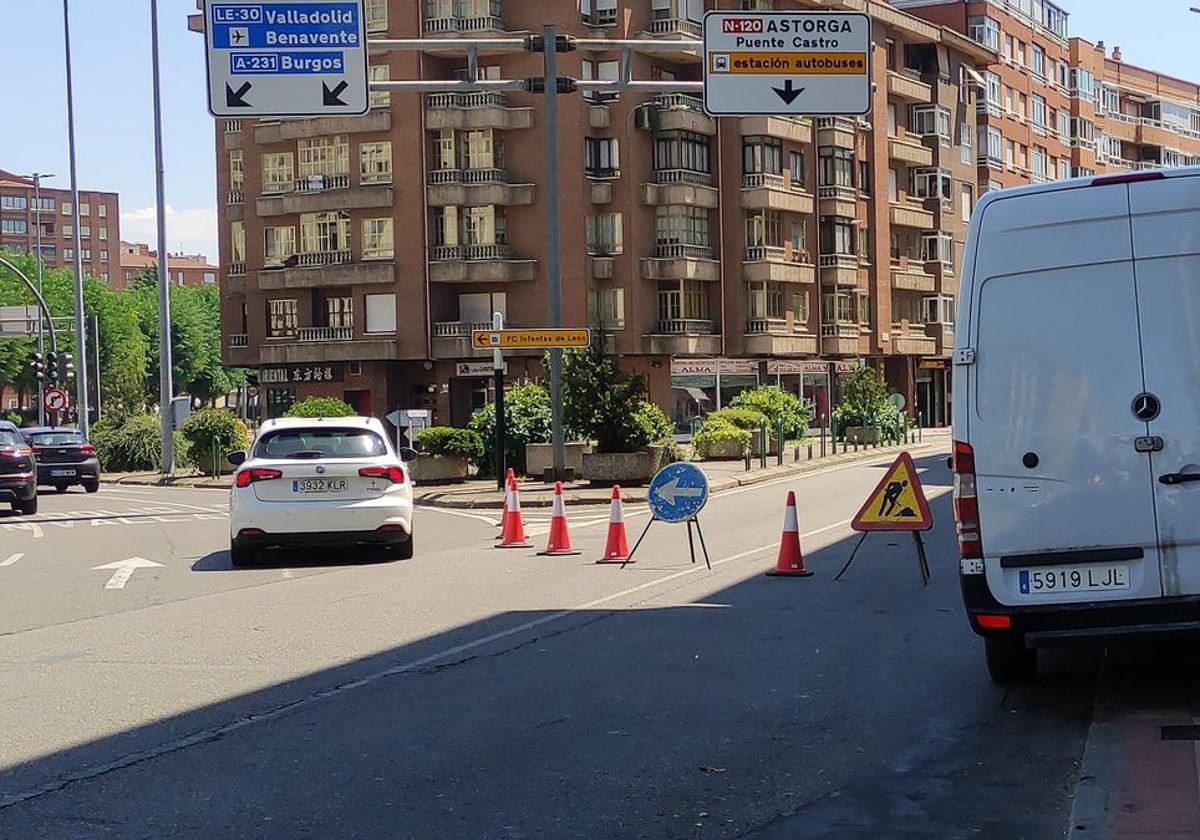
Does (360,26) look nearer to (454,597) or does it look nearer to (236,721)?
(454,597)

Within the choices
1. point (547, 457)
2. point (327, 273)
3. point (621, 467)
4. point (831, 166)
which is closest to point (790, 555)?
point (621, 467)

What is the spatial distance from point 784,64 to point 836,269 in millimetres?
50402

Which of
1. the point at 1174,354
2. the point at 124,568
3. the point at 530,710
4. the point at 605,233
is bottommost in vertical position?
the point at 124,568

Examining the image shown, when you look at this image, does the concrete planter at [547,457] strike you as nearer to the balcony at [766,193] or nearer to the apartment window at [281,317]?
the apartment window at [281,317]

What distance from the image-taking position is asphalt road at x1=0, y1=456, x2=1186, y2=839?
253 inches

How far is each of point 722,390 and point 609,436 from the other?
34.5 m

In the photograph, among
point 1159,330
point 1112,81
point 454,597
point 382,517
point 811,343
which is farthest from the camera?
point 1112,81

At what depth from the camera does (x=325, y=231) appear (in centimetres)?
6412

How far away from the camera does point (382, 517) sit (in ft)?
55.9

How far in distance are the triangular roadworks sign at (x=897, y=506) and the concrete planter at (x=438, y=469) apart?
821 inches

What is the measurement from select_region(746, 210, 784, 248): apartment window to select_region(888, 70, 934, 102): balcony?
12048 millimetres

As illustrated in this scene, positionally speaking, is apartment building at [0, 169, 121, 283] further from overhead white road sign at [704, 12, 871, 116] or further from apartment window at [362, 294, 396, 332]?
Result: overhead white road sign at [704, 12, 871, 116]

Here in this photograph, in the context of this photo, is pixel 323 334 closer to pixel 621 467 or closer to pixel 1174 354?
pixel 621 467

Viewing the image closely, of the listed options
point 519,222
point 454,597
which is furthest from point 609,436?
point 519,222
